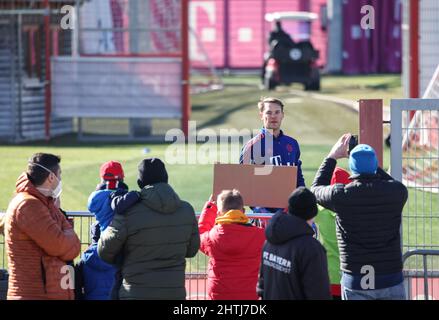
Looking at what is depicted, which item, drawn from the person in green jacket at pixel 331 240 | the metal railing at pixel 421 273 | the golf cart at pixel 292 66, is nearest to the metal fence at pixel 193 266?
the person in green jacket at pixel 331 240

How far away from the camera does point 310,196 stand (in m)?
7.09

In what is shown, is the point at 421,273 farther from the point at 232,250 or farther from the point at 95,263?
the point at 95,263

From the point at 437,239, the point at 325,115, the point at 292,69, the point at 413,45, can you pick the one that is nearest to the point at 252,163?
the point at 437,239

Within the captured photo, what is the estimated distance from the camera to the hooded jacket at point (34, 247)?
732 cm

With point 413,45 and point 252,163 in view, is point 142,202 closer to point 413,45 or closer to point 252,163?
point 252,163

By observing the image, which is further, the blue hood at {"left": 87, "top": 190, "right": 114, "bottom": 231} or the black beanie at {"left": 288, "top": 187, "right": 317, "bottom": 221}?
the blue hood at {"left": 87, "top": 190, "right": 114, "bottom": 231}

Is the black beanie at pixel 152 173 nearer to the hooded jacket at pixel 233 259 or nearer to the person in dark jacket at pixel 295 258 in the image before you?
the hooded jacket at pixel 233 259

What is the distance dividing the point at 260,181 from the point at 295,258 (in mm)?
1968

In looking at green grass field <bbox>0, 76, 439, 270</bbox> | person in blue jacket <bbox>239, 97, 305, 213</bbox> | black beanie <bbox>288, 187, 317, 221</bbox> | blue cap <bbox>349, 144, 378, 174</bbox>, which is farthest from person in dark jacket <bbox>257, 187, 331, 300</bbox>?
green grass field <bbox>0, 76, 439, 270</bbox>

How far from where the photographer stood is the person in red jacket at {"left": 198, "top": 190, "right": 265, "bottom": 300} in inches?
305

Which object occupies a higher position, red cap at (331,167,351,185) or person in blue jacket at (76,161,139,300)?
red cap at (331,167,351,185)

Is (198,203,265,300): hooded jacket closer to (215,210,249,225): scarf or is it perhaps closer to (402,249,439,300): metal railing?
(215,210,249,225): scarf

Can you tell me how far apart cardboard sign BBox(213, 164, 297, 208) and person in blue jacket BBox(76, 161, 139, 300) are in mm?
845
